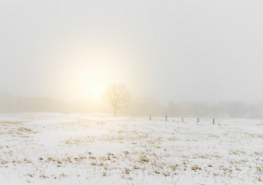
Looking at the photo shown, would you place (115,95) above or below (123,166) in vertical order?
above

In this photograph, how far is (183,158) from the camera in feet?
59.5

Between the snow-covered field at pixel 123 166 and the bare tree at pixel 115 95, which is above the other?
the bare tree at pixel 115 95

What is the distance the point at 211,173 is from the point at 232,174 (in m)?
1.40

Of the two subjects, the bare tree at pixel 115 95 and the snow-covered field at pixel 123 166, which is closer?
the snow-covered field at pixel 123 166

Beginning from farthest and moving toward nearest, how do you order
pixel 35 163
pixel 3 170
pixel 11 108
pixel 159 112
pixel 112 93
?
1. pixel 159 112
2. pixel 11 108
3. pixel 112 93
4. pixel 35 163
5. pixel 3 170

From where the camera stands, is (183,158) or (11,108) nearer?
(183,158)

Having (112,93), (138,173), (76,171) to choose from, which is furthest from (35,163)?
(112,93)

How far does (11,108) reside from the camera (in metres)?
143

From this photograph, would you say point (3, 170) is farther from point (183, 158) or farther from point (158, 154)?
point (183, 158)

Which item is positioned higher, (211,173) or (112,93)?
(112,93)

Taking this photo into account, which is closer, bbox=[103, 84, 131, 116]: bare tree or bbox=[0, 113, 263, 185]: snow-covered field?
bbox=[0, 113, 263, 185]: snow-covered field

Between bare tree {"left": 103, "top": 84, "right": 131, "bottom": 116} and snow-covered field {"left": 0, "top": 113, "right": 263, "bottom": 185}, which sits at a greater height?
bare tree {"left": 103, "top": 84, "right": 131, "bottom": 116}

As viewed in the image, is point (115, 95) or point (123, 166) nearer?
point (123, 166)


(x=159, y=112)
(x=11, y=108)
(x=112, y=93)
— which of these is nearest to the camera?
(x=112, y=93)
